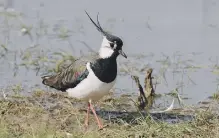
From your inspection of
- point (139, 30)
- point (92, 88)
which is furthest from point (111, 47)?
point (139, 30)

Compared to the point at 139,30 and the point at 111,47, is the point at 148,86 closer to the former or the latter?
the point at 111,47

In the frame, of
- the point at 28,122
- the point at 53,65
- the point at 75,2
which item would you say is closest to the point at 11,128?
the point at 28,122

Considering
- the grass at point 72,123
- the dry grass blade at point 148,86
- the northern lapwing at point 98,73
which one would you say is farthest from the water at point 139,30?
the northern lapwing at point 98,73

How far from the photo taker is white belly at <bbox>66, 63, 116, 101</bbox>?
6895mm

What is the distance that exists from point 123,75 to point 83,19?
2.12 meters

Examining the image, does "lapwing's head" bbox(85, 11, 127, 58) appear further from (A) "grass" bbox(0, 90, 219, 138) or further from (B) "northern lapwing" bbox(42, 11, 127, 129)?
(A) "grass" bbox(0, 90, 219, 138)

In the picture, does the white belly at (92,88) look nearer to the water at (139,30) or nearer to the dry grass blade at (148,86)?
the dry grass blade at (148,86)

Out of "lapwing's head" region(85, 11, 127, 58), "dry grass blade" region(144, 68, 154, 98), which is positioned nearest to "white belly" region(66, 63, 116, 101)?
"lapwing's head" region(85, 11, 127, 58)

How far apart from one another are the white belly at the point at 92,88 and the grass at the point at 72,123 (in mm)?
261

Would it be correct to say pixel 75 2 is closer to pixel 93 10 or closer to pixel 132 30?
pixel 93 10

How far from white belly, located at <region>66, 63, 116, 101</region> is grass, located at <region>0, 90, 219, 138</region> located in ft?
0.86

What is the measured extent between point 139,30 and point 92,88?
3515 millimetres

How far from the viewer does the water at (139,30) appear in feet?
28.6

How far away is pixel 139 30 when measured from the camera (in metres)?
10.3
